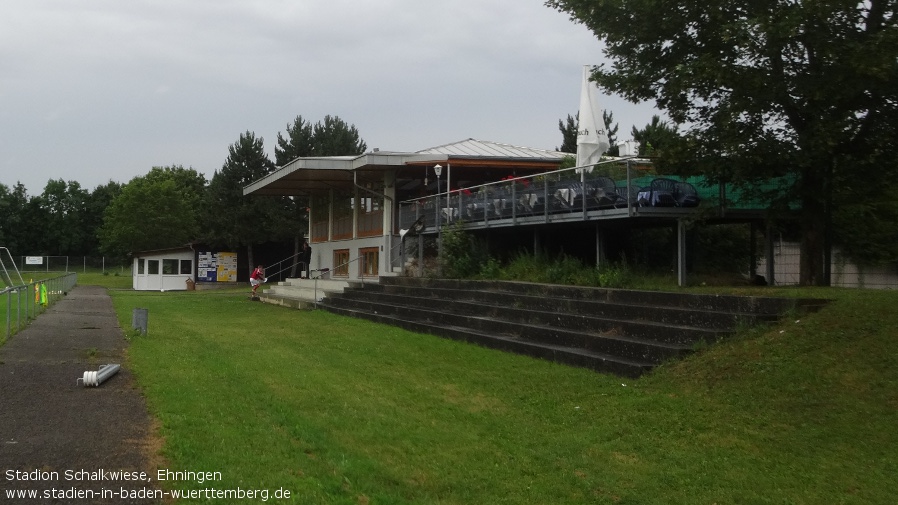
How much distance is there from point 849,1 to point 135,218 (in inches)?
2542

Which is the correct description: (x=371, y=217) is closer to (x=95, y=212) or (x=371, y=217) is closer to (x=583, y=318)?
(x=583, y=318)

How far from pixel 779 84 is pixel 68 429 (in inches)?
407

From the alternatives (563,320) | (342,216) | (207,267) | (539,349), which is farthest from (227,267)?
(539,349)

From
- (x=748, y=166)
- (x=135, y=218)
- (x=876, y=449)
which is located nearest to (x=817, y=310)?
(x=748, y=166)

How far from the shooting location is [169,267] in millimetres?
51250

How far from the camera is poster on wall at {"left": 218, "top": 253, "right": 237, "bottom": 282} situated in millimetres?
52094

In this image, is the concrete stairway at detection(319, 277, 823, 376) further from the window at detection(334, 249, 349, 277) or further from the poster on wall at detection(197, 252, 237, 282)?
the poster on wall at detection(197, 252, 237, 282)

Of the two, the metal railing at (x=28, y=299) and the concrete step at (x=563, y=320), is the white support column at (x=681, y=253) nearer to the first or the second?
the concrete step at (x=563, y=320)

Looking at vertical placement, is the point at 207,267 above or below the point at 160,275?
above

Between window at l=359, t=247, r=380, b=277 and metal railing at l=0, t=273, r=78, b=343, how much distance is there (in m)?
10.1

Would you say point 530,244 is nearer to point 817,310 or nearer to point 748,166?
point 748,166

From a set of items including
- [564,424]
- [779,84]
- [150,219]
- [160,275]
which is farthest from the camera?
[150,219]

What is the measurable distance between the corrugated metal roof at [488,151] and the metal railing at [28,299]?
12081mm

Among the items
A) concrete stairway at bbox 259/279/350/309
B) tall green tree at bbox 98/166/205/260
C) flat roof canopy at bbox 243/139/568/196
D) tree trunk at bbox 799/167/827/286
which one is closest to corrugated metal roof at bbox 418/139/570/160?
flat roof canopy at bbox 243/139/568/196
